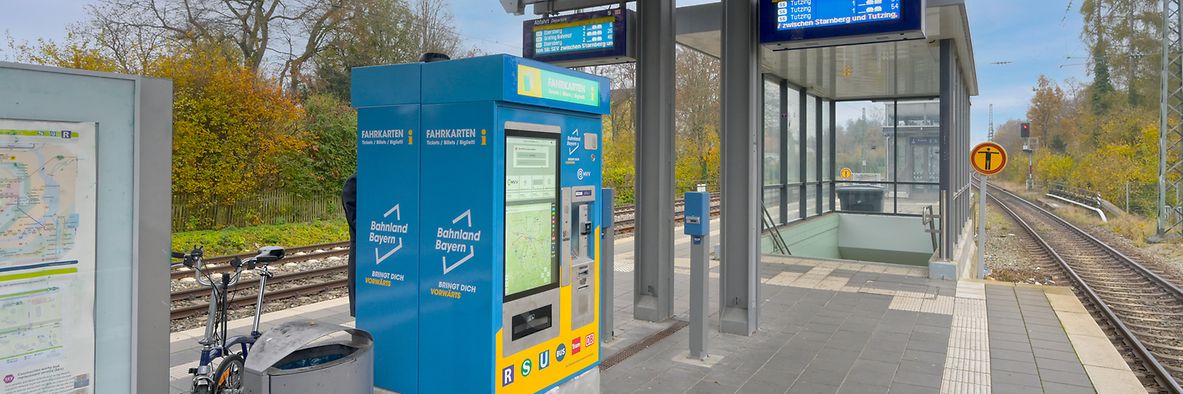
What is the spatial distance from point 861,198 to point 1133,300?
551 cm

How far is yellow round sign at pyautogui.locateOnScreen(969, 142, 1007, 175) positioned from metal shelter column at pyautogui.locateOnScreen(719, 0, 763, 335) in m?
6.21

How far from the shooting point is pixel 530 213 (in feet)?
12.8

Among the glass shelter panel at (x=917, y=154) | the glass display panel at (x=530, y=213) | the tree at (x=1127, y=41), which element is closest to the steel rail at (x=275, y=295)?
the glass display panel at (x=530, y=213)

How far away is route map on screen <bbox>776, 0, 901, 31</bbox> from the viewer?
5457 mm

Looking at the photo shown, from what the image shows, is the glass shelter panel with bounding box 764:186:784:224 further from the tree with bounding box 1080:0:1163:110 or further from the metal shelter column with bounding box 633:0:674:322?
the tree with bounding box 1080:0:1163:110

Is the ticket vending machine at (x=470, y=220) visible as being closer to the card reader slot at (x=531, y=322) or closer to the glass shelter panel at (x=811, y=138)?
the card reader slot at (x=531, y=322)

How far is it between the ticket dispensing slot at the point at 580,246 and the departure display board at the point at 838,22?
2.61 m

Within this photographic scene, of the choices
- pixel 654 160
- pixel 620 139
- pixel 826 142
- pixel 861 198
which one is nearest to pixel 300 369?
pixel 654 160

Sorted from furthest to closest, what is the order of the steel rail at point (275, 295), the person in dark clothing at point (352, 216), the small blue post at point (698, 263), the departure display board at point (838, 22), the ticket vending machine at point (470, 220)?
the steel rail at point (275, 295) < the departure display board at point (838, 22) < the small blue post at point (698, 263) < the person in dark clothing at point (352, 216) < the ticket vending machine at point (470, 220)

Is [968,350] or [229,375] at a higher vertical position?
[229,375]

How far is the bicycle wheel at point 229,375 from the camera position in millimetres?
3330

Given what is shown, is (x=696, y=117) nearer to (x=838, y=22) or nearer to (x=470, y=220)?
(x=838, y=22)

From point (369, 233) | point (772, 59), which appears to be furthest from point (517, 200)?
point (772, 59)

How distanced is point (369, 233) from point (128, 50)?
47.6 feet
